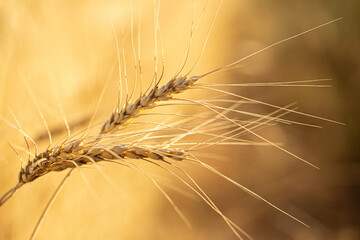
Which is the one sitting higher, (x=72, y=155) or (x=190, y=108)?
(x=72, y=155)

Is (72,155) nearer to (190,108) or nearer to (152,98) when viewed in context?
(152,98)

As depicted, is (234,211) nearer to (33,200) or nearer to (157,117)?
(157,117)

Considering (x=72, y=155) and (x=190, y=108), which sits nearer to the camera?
(x=72, y=155)

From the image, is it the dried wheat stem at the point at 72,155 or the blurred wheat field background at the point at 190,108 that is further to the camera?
the blurred wheat field background at the point at 190,108

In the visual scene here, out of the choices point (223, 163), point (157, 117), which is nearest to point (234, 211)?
point (223, 163)

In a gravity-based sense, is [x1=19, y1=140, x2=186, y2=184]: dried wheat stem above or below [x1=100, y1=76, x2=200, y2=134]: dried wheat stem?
below

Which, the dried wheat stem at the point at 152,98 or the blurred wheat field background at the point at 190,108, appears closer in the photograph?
the dried wheat stem at the point at 152,98

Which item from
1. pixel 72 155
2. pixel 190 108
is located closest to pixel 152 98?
pixel 72 155

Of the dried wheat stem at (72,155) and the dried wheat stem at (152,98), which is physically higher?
the dried wheat stem at (152,98)
